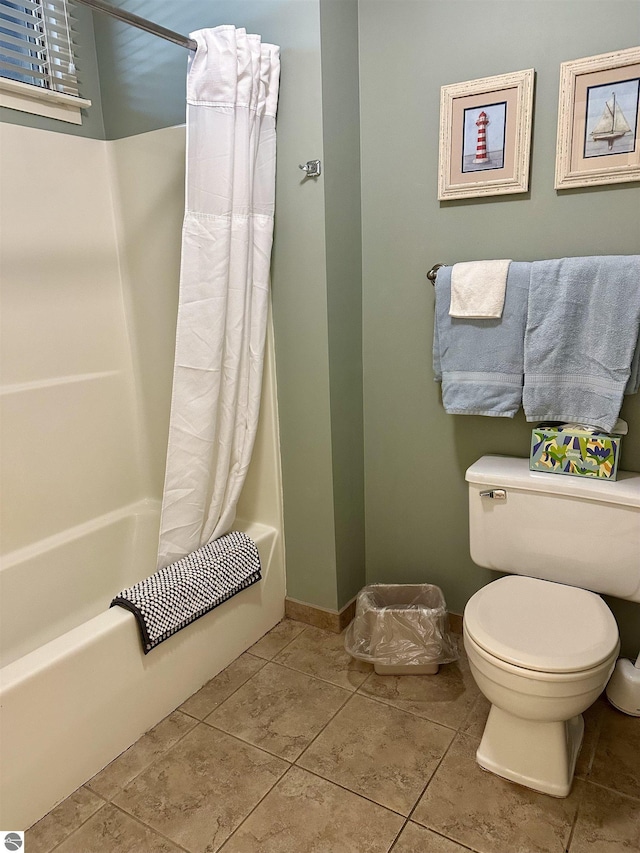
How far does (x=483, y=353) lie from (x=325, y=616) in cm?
112

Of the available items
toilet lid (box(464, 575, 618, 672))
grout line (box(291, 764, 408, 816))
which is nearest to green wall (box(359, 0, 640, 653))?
toilet lid (box(464, 575, 618, 672))

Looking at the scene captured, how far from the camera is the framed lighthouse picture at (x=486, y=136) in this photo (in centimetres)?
167

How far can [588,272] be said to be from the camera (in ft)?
5.17

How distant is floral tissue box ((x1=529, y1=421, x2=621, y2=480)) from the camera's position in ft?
5.32

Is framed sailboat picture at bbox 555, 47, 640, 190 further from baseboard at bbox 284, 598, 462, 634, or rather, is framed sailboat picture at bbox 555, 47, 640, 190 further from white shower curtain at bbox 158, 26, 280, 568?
baseboard at bbox 284, 598, 462, 634

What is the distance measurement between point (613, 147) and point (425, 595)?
4.89 feet

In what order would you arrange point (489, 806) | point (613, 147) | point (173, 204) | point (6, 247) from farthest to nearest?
point (173, 204) < point (6, 247) < point (613, 147) < point (489, 806)

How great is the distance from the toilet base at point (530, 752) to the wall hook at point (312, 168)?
1619mm

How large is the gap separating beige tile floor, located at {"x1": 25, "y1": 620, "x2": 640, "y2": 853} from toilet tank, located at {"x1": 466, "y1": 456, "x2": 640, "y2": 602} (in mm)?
450

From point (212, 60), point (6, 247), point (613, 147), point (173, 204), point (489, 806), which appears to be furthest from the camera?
point (173, 204)

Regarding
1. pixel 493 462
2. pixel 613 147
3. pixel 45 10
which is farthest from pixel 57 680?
pixel 45 10

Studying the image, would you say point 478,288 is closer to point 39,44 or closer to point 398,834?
point 398,834

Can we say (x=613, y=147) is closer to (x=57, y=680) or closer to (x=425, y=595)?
(x=425, y=595)

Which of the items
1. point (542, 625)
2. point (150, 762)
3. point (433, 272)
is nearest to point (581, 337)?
point (433, 272)
